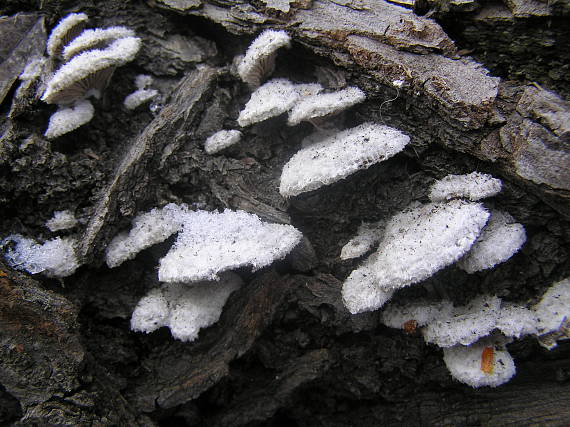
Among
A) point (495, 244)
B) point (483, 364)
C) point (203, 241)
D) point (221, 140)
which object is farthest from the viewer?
point (221, 140)

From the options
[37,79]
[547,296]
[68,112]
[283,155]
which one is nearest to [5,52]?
[37,79]

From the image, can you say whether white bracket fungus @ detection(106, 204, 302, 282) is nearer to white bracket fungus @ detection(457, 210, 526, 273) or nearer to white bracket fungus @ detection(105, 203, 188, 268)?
white bracket fungus @ detection(105, 203, 188, 268)

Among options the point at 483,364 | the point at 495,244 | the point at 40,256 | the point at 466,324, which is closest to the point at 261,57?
the point at 495,244

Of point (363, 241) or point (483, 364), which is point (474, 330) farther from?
point (363, 241)

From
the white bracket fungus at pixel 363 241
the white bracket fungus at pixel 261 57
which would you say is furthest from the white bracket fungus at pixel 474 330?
the white bracket fungus at pixel 261 57

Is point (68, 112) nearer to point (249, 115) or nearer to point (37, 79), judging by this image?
point (37, 79)

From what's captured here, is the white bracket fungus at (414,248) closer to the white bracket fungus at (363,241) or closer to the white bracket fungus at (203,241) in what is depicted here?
Answer: the white bracket fungus at (363,241)
